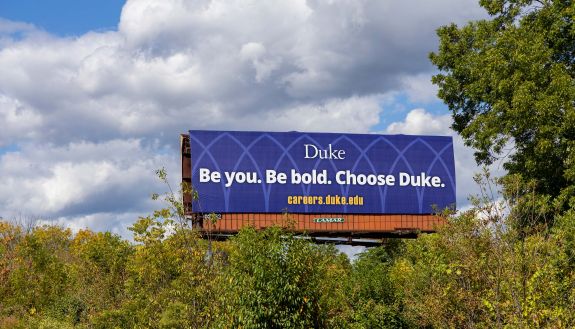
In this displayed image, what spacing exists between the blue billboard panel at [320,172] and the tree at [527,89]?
17525mm

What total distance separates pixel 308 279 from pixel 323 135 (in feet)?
115

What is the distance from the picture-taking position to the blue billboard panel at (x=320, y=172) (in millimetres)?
51312

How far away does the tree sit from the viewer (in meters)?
28.3

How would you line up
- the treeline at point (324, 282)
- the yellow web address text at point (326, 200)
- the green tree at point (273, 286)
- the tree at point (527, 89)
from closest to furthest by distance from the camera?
the treeline at point (324, 282) → the green tree at point (273, 286) → the tree at point (527, 89) → the yellow web address text at point (326, 200)

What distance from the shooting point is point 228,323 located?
720 inches

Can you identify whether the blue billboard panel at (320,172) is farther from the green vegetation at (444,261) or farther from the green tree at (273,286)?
the green tree at (273,286)

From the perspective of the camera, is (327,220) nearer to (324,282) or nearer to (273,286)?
(324,282)

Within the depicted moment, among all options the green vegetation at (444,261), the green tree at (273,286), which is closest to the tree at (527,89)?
the green vegetation at (444,261)

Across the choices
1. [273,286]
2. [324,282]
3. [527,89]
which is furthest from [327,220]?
[273,286]

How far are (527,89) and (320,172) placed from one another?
85.0 ft

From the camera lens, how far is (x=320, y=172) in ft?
174

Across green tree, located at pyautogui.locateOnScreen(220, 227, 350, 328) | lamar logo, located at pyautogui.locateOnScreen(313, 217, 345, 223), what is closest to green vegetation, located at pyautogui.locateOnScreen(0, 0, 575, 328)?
green tree, located at pyautogui.locateOnScreen(220, 227, 350, 328)

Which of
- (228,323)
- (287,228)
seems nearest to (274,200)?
(287,228)

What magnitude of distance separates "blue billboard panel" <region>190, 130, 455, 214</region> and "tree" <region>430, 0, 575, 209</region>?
17525mm
